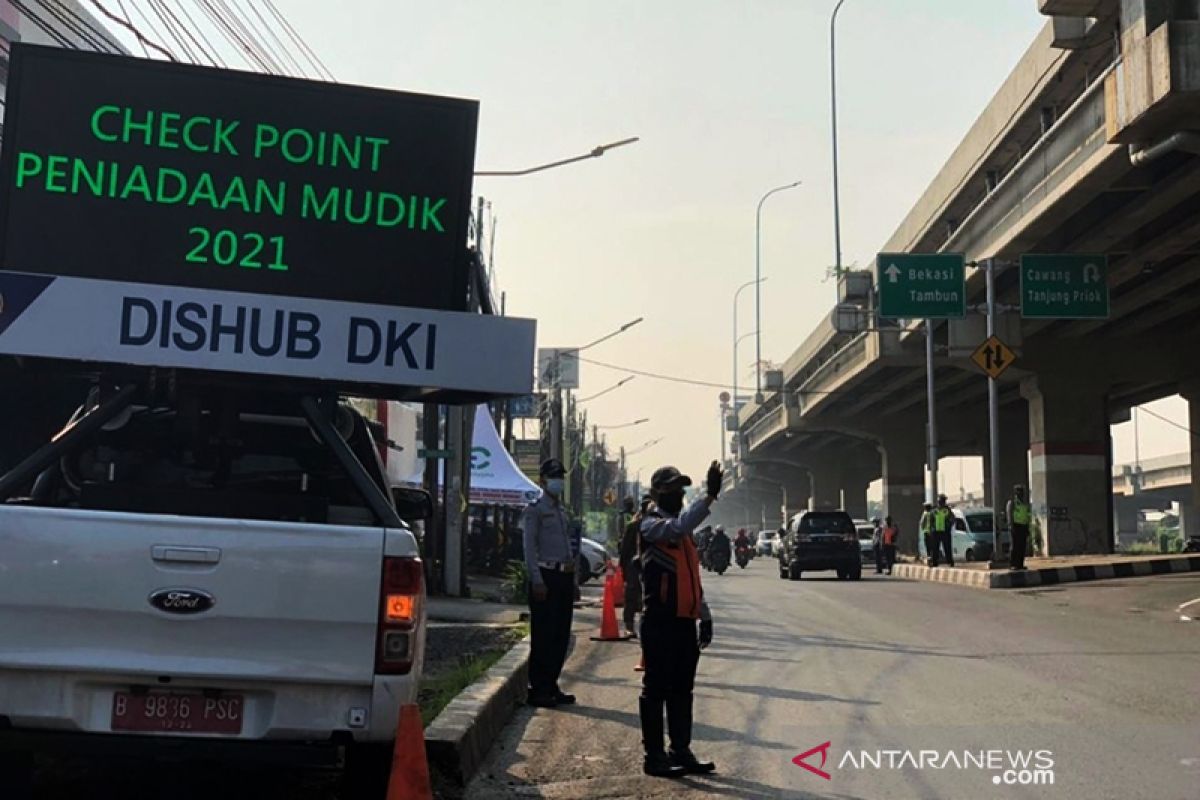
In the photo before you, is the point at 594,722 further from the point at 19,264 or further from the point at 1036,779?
the point at 19,264

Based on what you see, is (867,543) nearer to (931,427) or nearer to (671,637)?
(931,427)

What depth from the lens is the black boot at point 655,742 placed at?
23.2ft

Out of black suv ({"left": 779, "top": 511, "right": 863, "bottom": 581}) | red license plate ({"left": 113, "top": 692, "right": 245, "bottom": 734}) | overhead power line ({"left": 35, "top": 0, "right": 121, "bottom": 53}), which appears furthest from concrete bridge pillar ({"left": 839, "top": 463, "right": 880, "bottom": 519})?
red license plate ({"left": 113, "top": 692, "right": 245, "bottom": 734})

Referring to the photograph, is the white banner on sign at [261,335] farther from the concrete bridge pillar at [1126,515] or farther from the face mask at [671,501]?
the concrete bridge pillar at [1126,515]

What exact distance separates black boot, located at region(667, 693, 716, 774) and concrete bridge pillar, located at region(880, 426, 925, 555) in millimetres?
53558

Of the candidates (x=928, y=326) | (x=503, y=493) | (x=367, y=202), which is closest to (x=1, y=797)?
(x=367, y=202)

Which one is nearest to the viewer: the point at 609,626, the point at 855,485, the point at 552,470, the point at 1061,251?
the point at 552,470

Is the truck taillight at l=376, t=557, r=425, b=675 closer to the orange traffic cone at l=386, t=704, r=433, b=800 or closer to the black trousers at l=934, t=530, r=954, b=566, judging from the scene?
the orange traffic cone at l=386, t=704, r=433, b=800

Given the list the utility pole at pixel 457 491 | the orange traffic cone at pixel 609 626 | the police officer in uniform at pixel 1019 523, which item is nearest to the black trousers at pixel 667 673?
the orange traffic cone at pixel 609 626

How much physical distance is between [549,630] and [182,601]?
4.88m

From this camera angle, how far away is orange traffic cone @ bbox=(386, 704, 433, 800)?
500 centimetres

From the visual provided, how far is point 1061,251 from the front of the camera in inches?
1104

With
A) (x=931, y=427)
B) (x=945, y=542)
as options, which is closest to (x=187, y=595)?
(x=945, y=542)

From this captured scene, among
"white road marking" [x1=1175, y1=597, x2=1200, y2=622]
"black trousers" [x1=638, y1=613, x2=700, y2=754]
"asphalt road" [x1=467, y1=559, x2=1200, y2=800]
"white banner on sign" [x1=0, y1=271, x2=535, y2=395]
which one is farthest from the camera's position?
"white road marking" [x1=1175, y1=597, x2=1200, y2=622]
